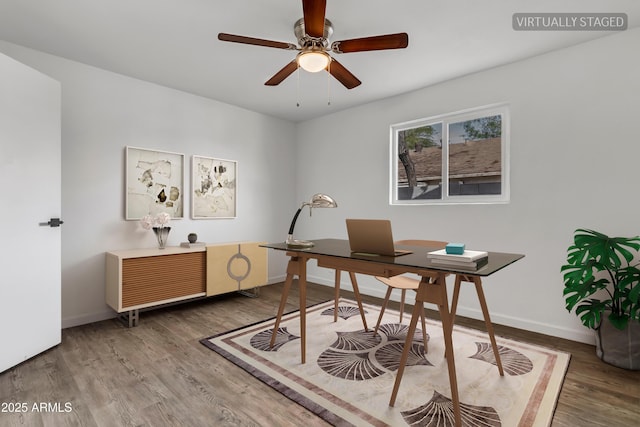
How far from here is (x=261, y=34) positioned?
2473mm

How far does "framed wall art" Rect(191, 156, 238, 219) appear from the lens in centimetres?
382

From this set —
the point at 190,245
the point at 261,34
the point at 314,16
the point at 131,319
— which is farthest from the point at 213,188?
the point at 314,16

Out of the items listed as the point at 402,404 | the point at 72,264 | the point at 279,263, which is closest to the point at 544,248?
the point at 402,404

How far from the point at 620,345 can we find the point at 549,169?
56.7 inches

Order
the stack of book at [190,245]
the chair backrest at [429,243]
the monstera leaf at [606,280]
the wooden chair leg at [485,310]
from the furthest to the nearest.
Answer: the stack of book at [190,245] → the chair backrest at [429,243] → the monstera leaf at [606,280] → the wooden chair leg at [485,310]

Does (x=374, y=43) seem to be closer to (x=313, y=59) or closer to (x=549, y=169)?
(x=313, y=59)

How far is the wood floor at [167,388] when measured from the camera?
5.33 feet

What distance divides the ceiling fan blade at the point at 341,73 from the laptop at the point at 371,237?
1.10m

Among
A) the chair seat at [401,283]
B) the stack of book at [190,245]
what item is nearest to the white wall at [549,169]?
the chair seat at [401,283]

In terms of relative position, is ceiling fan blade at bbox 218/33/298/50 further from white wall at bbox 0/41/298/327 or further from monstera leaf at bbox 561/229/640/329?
monstera leaf at bbox 561/229/640/329

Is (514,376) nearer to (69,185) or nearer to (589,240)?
(589,240)

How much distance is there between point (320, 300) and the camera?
3.77 metres

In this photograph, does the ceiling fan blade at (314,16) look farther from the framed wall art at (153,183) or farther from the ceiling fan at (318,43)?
the framed wall art at (153,183)

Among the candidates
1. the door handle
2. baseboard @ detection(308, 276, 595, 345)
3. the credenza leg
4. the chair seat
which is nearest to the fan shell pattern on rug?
the chair seat
